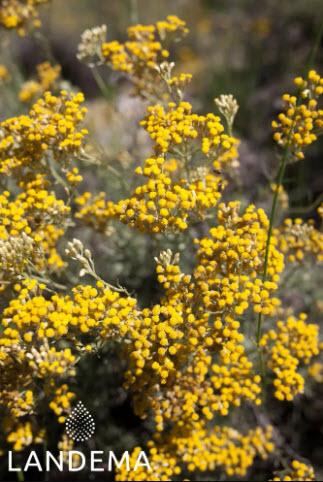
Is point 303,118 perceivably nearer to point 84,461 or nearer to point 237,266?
point 237,266

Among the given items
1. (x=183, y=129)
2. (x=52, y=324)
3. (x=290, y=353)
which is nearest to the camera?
(x=52, y=324)

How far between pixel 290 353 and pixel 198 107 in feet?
6.66

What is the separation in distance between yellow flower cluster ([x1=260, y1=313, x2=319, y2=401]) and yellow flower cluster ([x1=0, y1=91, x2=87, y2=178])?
186cm

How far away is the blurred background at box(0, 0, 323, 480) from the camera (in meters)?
4.12

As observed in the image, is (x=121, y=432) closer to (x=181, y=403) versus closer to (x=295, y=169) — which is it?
(x=181, y=403)

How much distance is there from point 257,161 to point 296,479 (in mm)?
3621

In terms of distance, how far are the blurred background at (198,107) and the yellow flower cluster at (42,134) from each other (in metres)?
0.38

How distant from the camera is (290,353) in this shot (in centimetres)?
321

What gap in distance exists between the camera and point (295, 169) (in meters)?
5.53

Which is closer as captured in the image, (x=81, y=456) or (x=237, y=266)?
(x=237, y=266)

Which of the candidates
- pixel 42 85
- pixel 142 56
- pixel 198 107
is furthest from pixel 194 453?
pixel 42 85

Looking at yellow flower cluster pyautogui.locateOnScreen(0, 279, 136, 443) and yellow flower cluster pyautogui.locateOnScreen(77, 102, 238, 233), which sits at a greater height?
yellow flower cluster pyautogui.locateOnScreen(77, 102, 238, 233)

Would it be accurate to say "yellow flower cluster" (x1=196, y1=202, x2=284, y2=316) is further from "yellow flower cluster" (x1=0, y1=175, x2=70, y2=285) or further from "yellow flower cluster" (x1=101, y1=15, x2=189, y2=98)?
"yellow flower cluster" (x1=101, y1=15, x2=189, y2=98)

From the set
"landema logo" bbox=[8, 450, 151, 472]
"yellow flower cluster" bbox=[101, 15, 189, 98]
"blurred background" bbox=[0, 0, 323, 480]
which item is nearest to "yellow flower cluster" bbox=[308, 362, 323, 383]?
"blurred background" bbox=[0, 0, 323, 480]
